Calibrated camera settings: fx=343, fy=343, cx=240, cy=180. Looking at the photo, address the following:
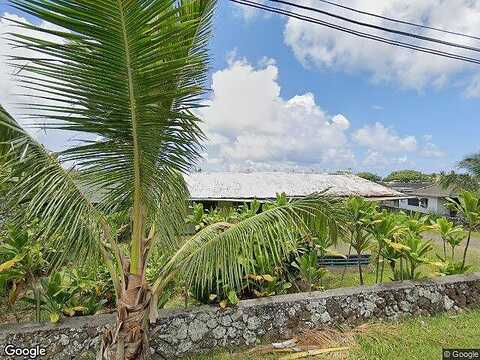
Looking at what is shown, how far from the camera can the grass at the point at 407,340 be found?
4.25 metres

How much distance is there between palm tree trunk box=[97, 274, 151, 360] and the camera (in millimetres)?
3369

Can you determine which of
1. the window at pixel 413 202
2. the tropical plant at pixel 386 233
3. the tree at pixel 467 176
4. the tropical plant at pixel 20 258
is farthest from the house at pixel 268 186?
the window at pixel 413 202

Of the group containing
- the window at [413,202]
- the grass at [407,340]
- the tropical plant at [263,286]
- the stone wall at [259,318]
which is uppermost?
the tropical plant at [263,286]

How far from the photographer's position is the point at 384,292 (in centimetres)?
534

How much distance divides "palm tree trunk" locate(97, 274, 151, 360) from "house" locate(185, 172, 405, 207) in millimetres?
12668

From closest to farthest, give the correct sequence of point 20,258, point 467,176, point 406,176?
point 20,258 < point 467,176 < point 406,176

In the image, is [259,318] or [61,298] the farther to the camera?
[259,318]

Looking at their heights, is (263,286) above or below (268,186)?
below

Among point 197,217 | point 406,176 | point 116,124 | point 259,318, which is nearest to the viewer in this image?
point 116,124

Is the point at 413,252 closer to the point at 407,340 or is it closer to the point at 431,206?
the point at 407,340

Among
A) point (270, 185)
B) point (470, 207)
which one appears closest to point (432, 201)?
point (270, 185)

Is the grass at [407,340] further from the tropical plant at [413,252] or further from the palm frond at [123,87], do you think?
the palm frond at [123,87]

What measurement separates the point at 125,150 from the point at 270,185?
55.0 feet

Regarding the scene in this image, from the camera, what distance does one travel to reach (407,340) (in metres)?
4.61
